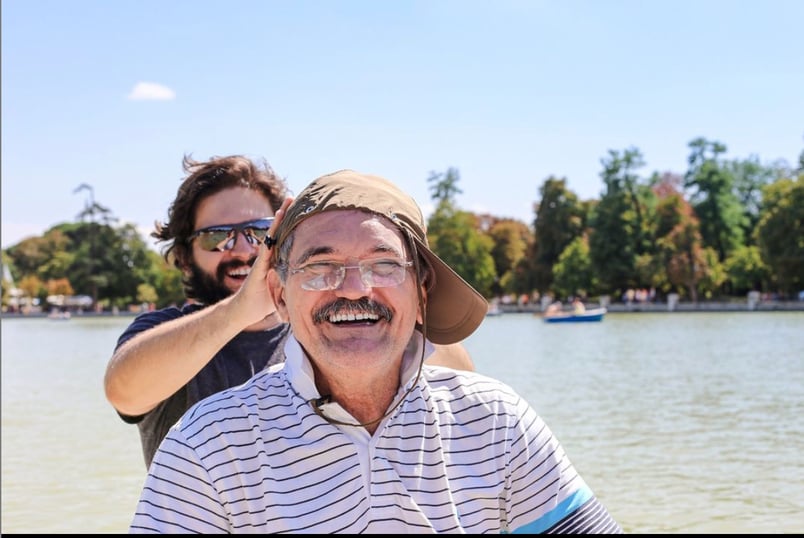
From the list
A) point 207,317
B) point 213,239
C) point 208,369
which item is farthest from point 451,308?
point 213,239

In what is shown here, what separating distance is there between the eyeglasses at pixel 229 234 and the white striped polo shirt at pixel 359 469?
94 centimetres

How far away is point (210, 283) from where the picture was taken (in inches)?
112

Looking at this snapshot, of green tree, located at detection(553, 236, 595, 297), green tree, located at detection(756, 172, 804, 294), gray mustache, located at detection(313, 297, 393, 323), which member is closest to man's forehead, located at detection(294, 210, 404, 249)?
gray mustache, located at detection(313, 297, 393, 323)

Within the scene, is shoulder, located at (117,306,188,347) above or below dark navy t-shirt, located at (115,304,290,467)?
above

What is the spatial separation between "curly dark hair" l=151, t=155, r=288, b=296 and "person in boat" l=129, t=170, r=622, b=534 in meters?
1.03

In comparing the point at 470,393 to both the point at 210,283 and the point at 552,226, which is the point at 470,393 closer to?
the point at 210,283

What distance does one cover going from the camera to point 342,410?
179 cm

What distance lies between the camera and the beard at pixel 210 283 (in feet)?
9.11

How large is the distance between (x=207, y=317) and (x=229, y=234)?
1.76ft

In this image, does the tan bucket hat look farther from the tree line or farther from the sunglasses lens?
the tree line

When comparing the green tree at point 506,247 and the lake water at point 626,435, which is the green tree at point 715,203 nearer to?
the green tree at point 506,247

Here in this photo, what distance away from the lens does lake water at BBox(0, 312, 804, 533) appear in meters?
8.43

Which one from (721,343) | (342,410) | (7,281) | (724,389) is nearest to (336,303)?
(342,410)

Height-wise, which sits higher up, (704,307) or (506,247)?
(506,247)
